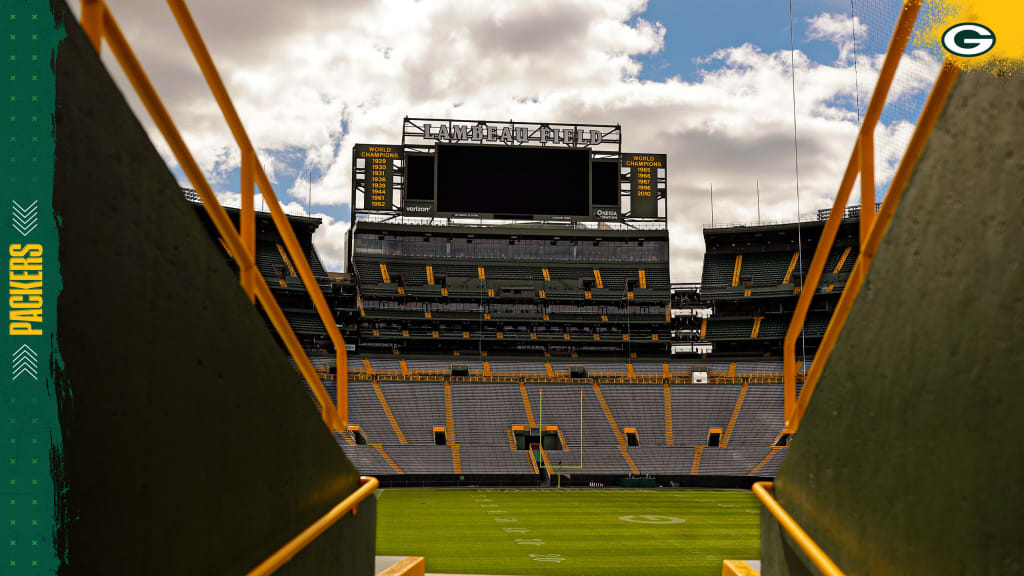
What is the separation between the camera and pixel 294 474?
3.48 m

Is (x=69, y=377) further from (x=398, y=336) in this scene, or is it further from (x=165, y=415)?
(x=398, y=336)

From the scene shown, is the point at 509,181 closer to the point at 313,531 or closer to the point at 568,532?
the point at 568,532

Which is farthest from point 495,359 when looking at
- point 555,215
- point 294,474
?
point 294,474

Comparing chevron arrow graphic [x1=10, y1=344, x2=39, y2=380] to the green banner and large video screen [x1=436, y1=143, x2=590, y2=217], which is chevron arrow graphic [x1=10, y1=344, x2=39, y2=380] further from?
large video screen [x1=436, y1=143, x2=590, y2=217]

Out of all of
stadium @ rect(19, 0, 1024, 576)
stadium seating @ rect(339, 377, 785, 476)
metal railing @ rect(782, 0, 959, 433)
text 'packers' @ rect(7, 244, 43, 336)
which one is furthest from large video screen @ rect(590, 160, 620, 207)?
text 'packers' @ rect(7, 244, 43, 336)

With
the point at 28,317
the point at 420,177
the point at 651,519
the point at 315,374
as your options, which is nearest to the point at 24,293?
the point at 28,317

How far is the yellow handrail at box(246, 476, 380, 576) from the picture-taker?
10.1ft

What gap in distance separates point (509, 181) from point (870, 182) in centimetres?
4626

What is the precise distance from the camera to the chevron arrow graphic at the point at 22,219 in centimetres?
200

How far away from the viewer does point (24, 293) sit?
1.98 meters

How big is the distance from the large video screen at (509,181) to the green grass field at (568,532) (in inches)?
878

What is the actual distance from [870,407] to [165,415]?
258 cm

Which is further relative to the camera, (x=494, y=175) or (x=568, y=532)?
(x=494, y=175)

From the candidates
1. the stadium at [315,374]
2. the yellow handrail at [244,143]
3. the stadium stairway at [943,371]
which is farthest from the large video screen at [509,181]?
the stadium stairway at [943,371]
